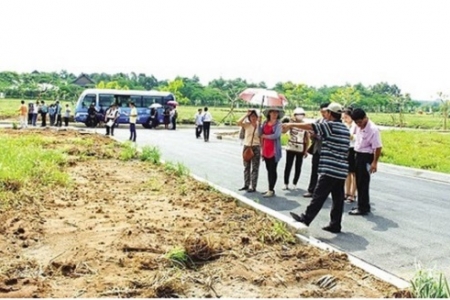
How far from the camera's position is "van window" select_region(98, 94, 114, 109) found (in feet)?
117

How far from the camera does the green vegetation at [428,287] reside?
4.12 meters

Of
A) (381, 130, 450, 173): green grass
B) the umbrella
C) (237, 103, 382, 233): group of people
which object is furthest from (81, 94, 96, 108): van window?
the umbrella

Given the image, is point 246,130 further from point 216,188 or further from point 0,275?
point 0,275

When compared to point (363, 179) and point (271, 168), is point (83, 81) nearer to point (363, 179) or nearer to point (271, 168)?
point (271, 168)

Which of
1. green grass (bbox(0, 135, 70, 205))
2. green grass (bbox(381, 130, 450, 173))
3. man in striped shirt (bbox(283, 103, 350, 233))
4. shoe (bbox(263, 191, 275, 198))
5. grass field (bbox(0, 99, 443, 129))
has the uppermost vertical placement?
man in striped shirt (bbox(283, 103, 350, 233))

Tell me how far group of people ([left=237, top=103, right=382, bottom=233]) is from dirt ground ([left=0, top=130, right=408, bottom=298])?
0.88 meters

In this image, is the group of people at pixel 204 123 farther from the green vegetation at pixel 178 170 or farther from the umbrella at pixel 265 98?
the umbrella at pixel 265 98

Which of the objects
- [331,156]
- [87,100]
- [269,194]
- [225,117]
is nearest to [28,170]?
[269,194]

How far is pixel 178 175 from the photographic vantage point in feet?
36.5

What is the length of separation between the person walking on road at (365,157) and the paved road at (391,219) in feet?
0.75

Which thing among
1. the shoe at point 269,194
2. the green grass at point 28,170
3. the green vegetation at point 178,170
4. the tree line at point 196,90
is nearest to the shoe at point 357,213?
the shoe at point 269,194

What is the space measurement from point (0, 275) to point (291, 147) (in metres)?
6.31

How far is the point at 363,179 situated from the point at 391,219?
Answer: 2.36ft

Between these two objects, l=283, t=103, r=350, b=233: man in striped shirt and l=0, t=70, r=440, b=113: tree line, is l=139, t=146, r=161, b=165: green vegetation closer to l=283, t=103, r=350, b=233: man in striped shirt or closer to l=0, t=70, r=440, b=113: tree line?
l=283, t=103, r=350, b=233: man in striped shirt
